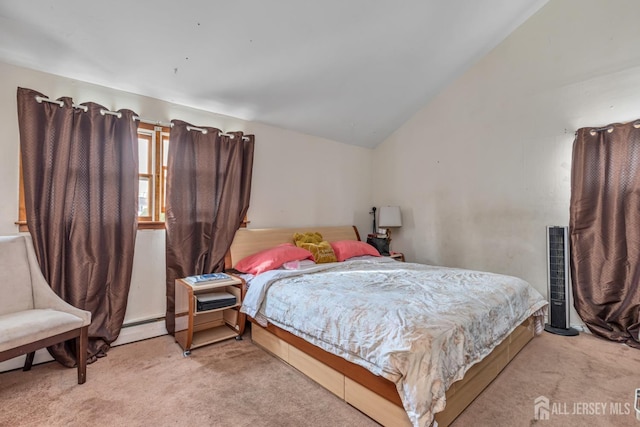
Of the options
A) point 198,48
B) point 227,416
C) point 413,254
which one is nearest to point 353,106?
point 198,48

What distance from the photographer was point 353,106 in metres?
3.99

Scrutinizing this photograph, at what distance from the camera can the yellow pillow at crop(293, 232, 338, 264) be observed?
141 inches

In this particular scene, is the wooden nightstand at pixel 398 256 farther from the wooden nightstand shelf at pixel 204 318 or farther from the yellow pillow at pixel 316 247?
the wooden nightstand shelf at pixel 204 318

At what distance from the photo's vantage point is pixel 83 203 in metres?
2.57

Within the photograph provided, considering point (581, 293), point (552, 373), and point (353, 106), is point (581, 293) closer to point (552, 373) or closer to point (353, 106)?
point (552, 373)

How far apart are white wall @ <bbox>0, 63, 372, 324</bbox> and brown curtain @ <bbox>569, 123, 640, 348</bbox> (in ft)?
9.10

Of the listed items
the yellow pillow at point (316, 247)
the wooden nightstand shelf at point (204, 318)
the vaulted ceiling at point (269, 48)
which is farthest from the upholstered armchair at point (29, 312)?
the yellow pillow at point (316, 247)

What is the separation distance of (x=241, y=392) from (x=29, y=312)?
1606 mm

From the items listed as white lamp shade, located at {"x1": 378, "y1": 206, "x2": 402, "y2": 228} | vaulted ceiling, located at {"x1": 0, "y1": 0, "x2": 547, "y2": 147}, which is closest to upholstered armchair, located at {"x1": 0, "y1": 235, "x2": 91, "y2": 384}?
vaulted ceiling, located at {"x1": 0, "y1": 0, "x2": 547, "y2": 147}

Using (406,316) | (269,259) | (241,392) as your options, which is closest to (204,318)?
(269,259)

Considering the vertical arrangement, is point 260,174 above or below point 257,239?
above

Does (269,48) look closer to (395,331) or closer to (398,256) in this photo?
(395,331)

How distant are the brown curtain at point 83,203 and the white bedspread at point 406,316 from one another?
1242mm

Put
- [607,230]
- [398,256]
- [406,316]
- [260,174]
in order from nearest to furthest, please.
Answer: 1. [406,316]
2. [607,230]
3. [260,174]
4. [398,256]
